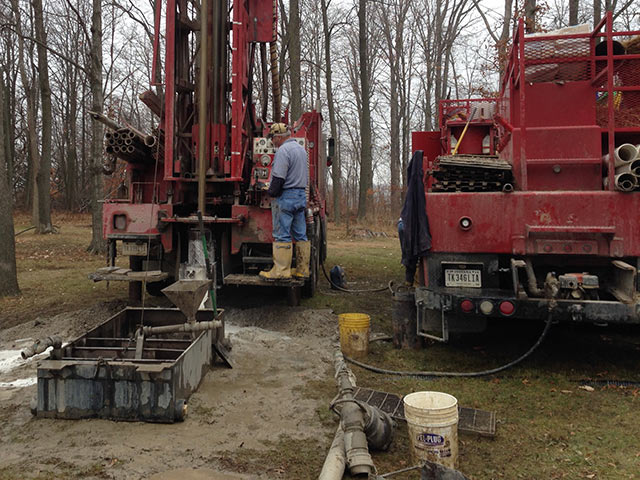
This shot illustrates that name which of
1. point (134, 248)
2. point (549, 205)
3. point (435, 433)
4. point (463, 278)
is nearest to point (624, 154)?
point (549, 205)

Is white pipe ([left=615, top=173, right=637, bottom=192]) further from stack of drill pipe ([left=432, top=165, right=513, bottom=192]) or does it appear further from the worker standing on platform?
the worker standing on platform

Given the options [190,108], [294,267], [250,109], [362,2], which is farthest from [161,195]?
[362,2]

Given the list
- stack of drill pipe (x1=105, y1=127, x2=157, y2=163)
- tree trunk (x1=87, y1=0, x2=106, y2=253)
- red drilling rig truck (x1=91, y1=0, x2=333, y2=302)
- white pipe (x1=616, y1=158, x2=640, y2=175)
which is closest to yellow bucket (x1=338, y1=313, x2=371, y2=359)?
red drilling rig truck (x1=91, y1=0, x2=333, y2=302)

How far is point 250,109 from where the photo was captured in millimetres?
6738

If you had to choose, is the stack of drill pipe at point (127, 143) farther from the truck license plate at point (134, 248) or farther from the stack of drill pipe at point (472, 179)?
the stack of drill pipe at point (472, 179)

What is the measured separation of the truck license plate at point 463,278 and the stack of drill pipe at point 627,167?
126cm

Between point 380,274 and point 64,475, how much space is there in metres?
7.77

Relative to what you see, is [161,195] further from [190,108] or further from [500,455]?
[500,455]

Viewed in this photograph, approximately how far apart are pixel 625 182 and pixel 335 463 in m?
3.06

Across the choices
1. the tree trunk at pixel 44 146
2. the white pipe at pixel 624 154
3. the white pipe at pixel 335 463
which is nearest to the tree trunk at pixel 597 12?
the white pipe at pixel 624 154

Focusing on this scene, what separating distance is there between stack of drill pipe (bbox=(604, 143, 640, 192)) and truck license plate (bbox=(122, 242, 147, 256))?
4.69m

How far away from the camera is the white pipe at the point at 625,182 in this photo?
393 cm

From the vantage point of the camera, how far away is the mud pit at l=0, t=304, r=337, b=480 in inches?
107

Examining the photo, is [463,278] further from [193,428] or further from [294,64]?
[294,64]
